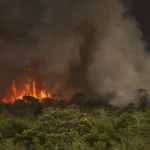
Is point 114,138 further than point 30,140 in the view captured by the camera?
Yes

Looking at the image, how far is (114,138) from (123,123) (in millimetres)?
7750

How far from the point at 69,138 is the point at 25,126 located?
13.6 meters

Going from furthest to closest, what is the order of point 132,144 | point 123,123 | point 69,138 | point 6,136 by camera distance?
point 123,123, point 6,136, point 69,138, point 132,144

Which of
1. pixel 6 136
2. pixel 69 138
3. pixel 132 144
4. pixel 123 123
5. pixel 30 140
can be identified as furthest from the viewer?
pixel 123 123

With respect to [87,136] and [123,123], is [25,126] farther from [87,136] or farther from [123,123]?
[123,123]

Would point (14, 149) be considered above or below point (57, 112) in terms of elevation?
below

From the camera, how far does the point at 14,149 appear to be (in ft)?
112

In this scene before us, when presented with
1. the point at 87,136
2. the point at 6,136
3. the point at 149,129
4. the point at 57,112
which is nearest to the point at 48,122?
the point at 57,112

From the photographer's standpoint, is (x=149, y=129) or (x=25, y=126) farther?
(x=25, y=126)

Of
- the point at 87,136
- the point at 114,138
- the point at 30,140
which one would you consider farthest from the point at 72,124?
the point at 114,138

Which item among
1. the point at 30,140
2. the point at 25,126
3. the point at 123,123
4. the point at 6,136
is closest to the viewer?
the point at 30,140

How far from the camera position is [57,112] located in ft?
146

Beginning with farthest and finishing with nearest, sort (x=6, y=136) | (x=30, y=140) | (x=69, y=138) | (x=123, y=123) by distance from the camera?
(x=123, y=123)
(x=6, y=136)
(x=30, y=140)
(x=69, y=138)

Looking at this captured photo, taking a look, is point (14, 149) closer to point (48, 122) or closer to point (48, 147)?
point (48, 147)
